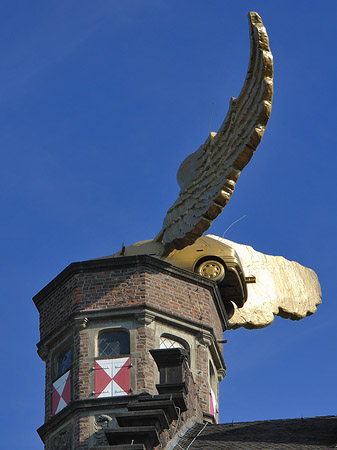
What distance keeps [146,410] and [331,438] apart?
3.21m

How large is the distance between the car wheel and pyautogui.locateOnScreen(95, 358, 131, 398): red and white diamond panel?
345 cm

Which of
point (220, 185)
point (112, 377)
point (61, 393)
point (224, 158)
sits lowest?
point (112, 377)

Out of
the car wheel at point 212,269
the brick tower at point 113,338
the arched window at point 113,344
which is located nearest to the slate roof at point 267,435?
the brick tower at point 113,338

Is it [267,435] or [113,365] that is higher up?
[113,365]

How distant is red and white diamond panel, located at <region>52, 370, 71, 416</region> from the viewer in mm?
32750

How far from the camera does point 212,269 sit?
116 feet

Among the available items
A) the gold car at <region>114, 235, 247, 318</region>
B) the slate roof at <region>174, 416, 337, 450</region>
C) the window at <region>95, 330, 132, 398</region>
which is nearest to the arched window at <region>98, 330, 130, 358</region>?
the window at <region>95, 330, 132, 398</region>

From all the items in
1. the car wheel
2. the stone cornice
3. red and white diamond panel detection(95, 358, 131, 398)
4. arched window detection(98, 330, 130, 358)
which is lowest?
red and white diamond panel detection(95, 358, 131, 398)

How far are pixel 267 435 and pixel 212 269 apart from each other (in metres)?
8.02

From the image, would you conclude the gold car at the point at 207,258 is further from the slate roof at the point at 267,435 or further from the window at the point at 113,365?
the slate roof at the point at 267,435

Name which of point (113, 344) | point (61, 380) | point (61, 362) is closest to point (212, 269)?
point (113, 344)

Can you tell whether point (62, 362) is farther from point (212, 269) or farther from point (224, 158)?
point (224, 158)

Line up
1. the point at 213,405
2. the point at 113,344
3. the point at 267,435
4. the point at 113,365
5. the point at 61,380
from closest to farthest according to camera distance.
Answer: the point at 267,435 → the point at 113,365 → the point at 113,344 → the point at 61,380 → the point at 213,405

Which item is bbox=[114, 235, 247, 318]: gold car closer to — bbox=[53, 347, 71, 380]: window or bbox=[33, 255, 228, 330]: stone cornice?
bbox=[33, 255, 228, 330]: stone cornice
